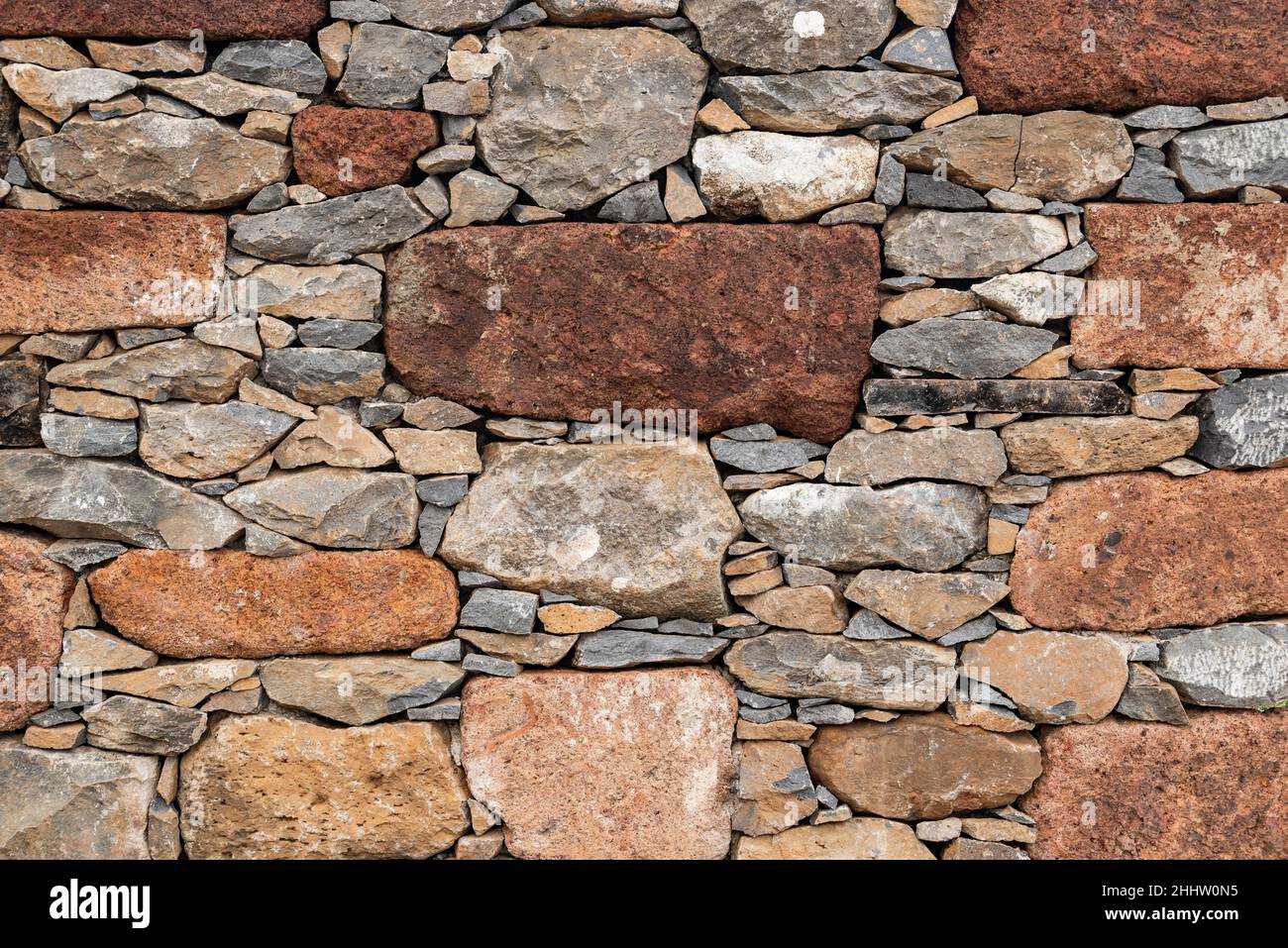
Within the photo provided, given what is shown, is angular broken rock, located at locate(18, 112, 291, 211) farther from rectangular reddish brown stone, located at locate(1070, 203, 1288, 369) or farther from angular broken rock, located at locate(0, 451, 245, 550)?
rectangular reddish brown stone, located at locate(1070, 203, 1288, 369)

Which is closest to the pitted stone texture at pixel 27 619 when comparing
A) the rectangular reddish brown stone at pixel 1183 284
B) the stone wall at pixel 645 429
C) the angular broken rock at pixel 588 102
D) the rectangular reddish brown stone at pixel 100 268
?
the stone wall at pixel 645 429

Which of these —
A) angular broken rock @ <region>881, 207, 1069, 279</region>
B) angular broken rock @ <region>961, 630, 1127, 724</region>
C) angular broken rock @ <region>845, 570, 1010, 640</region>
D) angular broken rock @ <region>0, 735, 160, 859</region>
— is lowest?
angular broken rock @ <region>0, 735, 160, 859</region>

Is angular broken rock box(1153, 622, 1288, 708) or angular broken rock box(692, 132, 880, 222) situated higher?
angular broken rock box(692, 132, 880, 222)

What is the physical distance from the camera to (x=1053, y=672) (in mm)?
2984

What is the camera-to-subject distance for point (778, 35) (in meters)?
2.89

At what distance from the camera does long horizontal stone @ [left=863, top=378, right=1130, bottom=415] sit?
2939mm

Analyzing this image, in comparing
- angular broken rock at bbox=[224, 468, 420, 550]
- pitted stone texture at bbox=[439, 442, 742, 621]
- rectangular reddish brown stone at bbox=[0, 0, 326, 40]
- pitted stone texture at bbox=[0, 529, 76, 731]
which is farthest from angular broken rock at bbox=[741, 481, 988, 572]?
pitted stone texture at bbox=[0, 529, 76, 731]

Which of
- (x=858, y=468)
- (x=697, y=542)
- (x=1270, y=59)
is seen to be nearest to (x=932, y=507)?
(x=858, y=468)

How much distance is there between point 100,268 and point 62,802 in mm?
1574

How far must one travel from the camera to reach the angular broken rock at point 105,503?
9.57ft

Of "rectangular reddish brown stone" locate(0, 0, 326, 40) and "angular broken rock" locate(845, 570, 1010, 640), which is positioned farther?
"angular broken rock" locate(845, 570, 1010, 640)

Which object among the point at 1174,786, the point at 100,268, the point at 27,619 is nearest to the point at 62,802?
the point at 27,619

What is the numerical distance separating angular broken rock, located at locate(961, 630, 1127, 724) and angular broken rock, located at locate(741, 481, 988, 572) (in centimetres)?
31

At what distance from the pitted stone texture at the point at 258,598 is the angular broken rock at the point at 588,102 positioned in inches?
49.3
